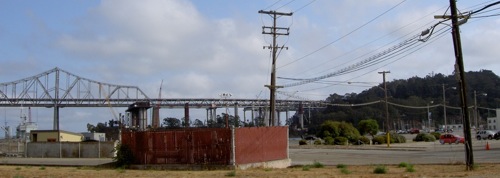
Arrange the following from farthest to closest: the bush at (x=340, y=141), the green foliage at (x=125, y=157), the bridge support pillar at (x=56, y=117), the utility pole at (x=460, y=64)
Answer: the bridge support pillar at (x=56, y=117)
the bush at (x=340, y=141)
the green foliage at (x=125, y=157)
the utility pole at (x=460, y=64)

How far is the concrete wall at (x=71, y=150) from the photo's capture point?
172ft

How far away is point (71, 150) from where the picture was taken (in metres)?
54.2

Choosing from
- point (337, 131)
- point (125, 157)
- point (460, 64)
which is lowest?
point (125, 157)

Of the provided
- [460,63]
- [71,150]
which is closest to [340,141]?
[71,150]

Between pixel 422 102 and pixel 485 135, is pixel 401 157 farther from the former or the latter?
pixel 422 102

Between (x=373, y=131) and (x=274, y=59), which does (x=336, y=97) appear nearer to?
(x=373, y=131)

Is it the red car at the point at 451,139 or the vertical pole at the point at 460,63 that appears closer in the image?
the vertical pole at the point at 460,63

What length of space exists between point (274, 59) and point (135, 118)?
95.2ft

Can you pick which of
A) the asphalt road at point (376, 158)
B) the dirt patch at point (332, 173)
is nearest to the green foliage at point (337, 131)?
the asphalt road at point (376, 158)

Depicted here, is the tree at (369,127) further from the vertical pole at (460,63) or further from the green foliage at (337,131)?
the vertical pole at (460,63)

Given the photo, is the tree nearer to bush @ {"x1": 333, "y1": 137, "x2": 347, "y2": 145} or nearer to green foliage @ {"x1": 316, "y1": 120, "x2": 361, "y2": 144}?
green foliage @ {"x1": 316, "y1": 120, "x2": 361, "y2": 144}

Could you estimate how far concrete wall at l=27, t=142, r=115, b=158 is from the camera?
5231cm

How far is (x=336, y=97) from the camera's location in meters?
194

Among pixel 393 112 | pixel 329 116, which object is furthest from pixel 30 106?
pixel 393 112
